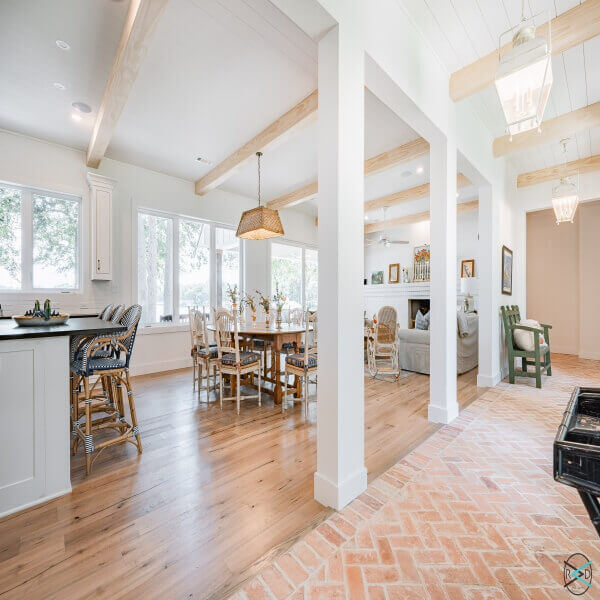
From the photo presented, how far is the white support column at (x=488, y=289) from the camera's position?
3988 millimetres

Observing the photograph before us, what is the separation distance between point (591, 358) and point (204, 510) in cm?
726

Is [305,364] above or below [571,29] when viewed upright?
below

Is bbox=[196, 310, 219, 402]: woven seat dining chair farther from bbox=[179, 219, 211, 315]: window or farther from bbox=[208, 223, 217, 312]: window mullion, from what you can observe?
bbox=[208, 223, 217, 312]: window mullion

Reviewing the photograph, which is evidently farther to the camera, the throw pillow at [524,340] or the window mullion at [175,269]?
the window mullion at [175,269]

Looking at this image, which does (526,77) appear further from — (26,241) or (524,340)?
(26,241)

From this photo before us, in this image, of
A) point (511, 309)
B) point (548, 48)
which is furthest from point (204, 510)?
point (511, 309)

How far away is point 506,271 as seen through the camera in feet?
14.8

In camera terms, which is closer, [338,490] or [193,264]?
[338,490]

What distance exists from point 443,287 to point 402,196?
142 inches

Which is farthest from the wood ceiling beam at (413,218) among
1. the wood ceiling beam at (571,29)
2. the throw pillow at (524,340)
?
the wood ceiling beam at (571,29)

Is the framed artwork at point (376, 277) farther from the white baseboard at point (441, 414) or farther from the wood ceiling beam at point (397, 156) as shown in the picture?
the white baseboard at point (441, 414)

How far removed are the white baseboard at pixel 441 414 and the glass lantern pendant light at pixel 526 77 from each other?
2308 millimetres

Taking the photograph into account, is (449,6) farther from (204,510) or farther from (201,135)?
(204,510)

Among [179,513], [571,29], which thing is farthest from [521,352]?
[179,513]
